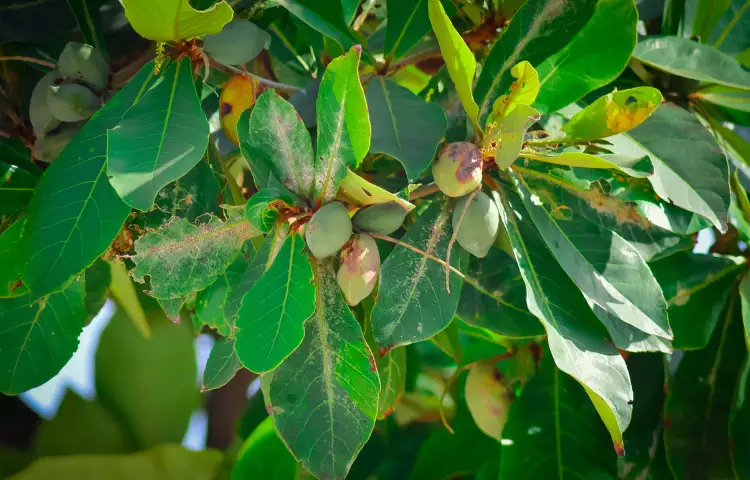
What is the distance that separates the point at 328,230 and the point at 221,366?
196 millimetres

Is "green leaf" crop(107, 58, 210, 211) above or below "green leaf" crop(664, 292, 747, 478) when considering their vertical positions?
above

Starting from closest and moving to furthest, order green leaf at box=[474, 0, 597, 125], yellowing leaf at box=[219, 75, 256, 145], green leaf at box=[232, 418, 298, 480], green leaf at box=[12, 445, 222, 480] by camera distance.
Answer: green leaf at box=[474, 0, 597, 125], yellowing leaf at box=[219, 75, 256, 145], green leaf at box=[232, 418, 298, 480], green leaf at box=[12, 445, 222, 480]

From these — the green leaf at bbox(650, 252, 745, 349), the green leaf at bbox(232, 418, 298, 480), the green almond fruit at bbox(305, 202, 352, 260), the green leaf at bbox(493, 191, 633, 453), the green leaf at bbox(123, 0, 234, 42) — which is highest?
the green leaf at bbox(123, 0, 234, 42)

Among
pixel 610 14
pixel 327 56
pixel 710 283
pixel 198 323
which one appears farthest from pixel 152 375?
pixel 610 14

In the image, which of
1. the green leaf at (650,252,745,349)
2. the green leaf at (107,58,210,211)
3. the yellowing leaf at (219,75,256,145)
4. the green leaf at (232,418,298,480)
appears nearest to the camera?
the green leaf at (107,58,210,211)

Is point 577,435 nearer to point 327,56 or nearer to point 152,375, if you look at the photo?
point 327,56

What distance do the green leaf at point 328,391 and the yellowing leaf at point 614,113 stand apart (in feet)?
0.82

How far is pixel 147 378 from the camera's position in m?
1.54

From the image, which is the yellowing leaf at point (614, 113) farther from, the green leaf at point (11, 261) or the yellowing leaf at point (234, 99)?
the green leaf at point (11, 261)

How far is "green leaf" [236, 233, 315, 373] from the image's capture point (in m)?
0.56

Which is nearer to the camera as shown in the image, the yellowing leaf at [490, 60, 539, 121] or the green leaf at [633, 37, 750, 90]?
the yellowing leaf at [490, 60, 539, 121]

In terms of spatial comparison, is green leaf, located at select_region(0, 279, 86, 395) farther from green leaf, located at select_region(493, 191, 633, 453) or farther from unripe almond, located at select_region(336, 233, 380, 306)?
green leaf, located at select_region(493, 191, 633, 453)

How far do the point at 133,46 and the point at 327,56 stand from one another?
0.23 metres

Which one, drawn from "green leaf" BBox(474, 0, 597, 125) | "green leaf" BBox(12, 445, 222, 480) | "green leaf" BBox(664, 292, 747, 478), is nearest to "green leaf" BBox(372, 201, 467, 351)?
"green leaf" BBox(474, 0, 597, 125)
